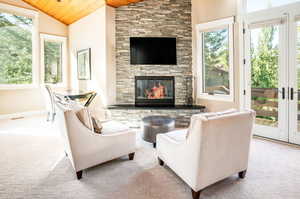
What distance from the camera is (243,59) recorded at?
13.8ft

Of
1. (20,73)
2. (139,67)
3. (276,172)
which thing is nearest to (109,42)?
(139,67)

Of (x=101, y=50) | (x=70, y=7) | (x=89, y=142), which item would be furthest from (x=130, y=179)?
(x=70, y=7)

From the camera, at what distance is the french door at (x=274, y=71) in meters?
3.58

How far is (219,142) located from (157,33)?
3.95 metres

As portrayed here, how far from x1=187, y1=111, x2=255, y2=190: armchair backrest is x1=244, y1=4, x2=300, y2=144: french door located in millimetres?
2070

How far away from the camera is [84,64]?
20.2ft

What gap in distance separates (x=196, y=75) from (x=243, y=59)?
1.22 m

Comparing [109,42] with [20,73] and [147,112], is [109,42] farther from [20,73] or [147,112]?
[20,73]

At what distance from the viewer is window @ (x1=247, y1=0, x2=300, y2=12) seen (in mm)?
3657

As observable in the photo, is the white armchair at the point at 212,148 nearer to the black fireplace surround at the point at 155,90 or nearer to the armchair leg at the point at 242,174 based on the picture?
the armchair leg at the point at 242,174

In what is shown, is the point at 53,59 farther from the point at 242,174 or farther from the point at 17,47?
the point at 242,174

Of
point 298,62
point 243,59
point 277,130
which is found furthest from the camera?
point 243,59

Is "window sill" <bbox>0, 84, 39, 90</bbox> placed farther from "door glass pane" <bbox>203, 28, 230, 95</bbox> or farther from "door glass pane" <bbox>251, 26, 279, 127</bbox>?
"door glass pane" <bbox>251, 26, 279, 127</bbox>

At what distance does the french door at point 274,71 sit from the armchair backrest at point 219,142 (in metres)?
2.07
